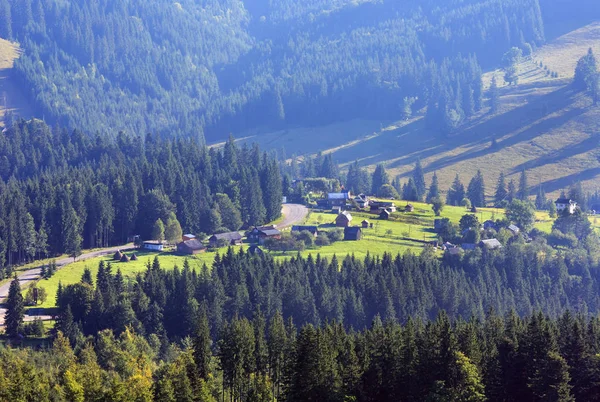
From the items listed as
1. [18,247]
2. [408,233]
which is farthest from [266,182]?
[18,247]

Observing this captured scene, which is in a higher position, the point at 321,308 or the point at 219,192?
the point at 219,192

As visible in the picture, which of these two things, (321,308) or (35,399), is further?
(321,308)

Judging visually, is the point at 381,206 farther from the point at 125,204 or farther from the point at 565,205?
the point at 125,204

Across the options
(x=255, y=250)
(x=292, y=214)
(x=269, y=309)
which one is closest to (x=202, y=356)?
(x=269, y=309)

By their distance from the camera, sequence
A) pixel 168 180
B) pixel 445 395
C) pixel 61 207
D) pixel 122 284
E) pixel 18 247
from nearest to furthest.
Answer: pixel 445 395 < pixel 122 284 < pixel 18 247 < pixel 61 207 < pixel 168 180

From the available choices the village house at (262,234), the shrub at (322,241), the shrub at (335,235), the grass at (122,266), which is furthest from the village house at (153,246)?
the shrub at (335,235)

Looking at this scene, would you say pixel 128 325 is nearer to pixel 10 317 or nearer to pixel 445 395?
pixel 10 317

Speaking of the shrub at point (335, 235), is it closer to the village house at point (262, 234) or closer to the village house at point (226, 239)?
the village house at point (262, 234)
